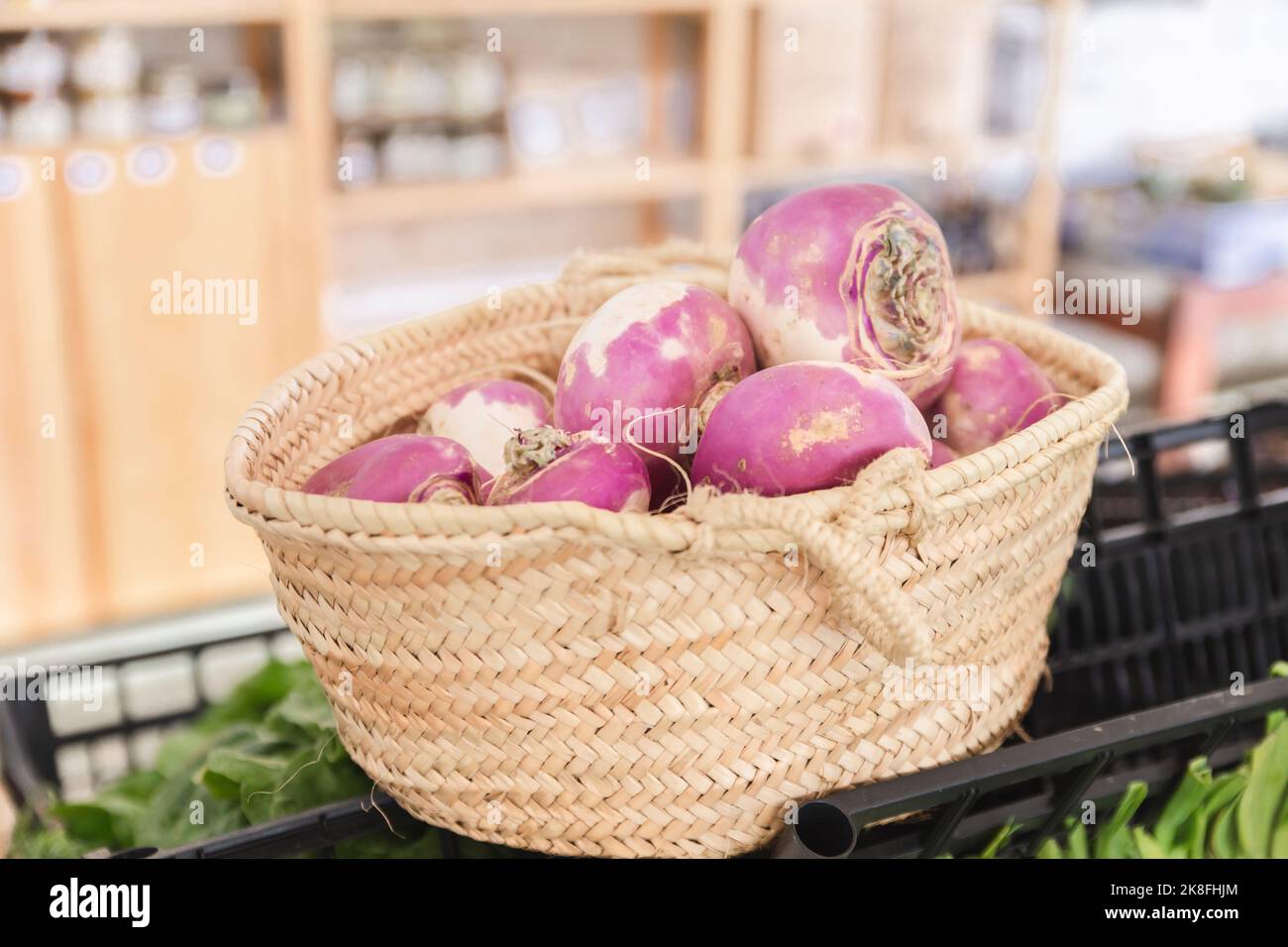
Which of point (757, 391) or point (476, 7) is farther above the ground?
point (476, 7)

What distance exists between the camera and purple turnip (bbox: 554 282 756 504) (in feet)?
2.52

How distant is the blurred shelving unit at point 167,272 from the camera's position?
7.02 feet

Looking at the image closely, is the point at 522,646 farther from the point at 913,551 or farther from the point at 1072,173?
the point at 1072,173

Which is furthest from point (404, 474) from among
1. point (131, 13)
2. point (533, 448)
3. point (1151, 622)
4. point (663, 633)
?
point (131, 13)

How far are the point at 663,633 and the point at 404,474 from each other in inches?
8.0

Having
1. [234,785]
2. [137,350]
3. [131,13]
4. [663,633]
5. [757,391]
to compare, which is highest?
[131,13]

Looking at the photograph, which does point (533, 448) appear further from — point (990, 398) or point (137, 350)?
point (137, 350)

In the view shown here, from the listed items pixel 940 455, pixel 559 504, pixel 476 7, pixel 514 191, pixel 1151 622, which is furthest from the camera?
pixel 514 191

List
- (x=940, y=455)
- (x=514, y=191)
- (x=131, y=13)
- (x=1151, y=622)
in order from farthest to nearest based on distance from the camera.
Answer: (x=514, y=191), (x=131, y=13), (x=1151, y=622), (x=940, y=455)

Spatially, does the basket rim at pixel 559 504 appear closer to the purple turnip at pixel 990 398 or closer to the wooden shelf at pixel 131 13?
the purple turnip at pixel 990 398

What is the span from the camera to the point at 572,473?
67cm

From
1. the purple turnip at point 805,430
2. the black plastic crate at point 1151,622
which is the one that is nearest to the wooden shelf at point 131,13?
the black plastic crate at point 1151,622

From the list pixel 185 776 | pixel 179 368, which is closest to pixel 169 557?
pixel 179 368
